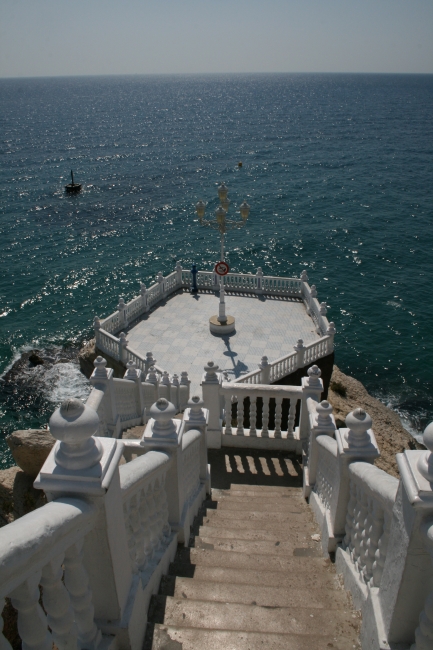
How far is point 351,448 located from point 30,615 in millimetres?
3466

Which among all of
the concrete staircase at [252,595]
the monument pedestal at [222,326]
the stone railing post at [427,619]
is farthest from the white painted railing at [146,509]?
the monument pedestal at [222,326]

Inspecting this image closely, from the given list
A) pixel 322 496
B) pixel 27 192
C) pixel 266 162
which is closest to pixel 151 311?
pixel 322 496

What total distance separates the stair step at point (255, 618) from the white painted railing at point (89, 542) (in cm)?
33

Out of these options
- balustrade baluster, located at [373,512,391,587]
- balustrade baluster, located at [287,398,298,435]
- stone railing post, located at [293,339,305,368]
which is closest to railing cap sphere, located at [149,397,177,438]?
balustrade baluster, located at [373,512,391,587]

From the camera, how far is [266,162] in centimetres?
6744

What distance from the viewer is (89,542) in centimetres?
341

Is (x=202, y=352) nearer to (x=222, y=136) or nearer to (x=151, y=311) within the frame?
(x=151, y=311)

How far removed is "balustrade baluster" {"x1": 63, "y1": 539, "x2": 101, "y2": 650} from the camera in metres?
3.11

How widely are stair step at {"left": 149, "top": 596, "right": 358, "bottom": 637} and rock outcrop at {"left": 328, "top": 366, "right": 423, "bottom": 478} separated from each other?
1269 centimetres

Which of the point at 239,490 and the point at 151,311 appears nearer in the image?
the point at 239,490

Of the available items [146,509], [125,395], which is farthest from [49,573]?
[125,395]

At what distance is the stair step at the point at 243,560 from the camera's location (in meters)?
5.64

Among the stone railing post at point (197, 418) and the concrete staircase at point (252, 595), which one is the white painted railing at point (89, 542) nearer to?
the concrete staircase at point (252, 595)

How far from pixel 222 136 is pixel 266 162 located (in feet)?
92.7
